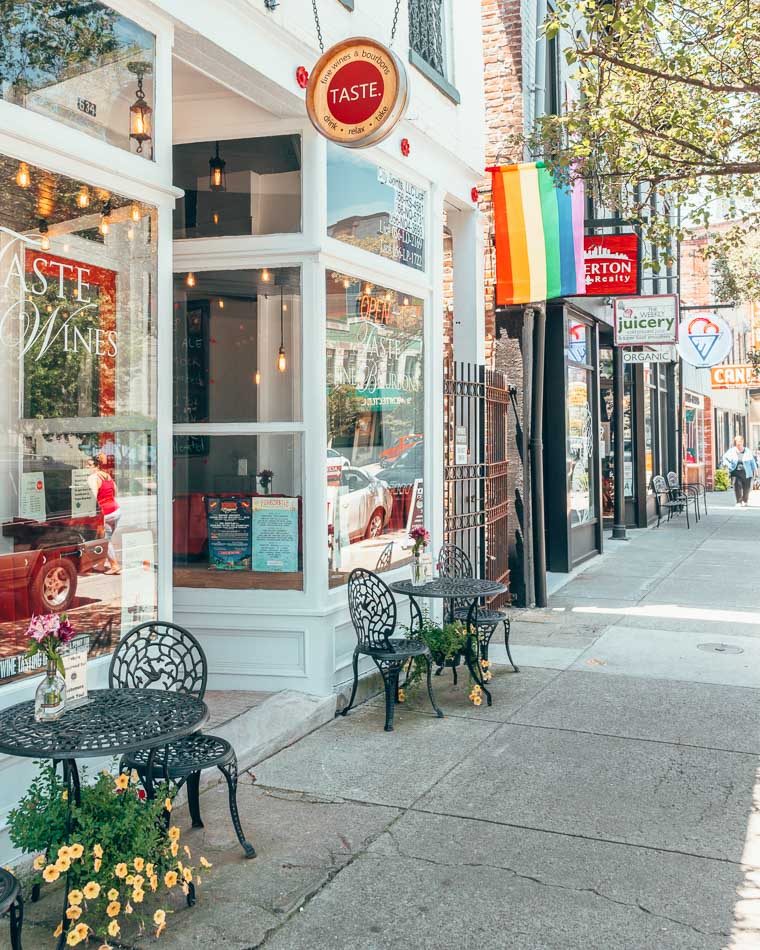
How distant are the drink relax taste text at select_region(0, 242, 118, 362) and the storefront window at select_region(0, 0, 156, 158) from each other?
702 mm

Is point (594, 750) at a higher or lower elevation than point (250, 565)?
lower

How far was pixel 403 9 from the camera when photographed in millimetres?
7367

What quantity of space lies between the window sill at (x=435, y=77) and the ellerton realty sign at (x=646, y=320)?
6.89 metres

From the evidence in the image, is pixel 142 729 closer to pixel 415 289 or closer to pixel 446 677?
pixel 446 677

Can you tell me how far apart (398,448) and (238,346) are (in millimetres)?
1653

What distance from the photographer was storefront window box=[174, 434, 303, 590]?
247 inches

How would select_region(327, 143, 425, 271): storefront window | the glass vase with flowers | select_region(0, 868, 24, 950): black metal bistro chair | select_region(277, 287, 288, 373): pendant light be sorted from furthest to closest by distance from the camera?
select_region(327, 143, 425, 271): storefront window < select_region(277, 287, 288, 373): pendant light < the glass vase with flowers < select_region(0, 868, 24, 950): black metal bistro chair

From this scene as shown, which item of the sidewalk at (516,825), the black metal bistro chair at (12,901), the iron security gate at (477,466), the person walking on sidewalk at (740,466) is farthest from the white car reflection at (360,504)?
the person walking on sidewalk at (740,466)

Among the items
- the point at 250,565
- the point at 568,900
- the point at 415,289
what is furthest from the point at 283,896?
the point at 415,289

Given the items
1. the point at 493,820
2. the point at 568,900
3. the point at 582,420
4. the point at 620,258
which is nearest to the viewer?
the point at 568,900

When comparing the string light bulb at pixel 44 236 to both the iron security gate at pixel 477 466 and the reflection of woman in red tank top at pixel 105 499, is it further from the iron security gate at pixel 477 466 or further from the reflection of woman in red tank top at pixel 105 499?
the iron security gate at pixel 477 466

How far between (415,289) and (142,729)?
16.4ft

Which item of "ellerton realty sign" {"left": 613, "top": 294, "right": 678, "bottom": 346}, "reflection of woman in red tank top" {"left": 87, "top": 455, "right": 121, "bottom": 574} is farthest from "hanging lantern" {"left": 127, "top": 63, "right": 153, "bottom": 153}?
"ellerton realty sign" {"left": 613, "top": 294, "right": 678, "bottom": 346}

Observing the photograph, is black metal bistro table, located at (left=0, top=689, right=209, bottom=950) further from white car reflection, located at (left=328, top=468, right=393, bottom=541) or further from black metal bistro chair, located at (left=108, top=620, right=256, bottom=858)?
white car reflection, located at (left=328, top=468, right=393, bottom=541)
